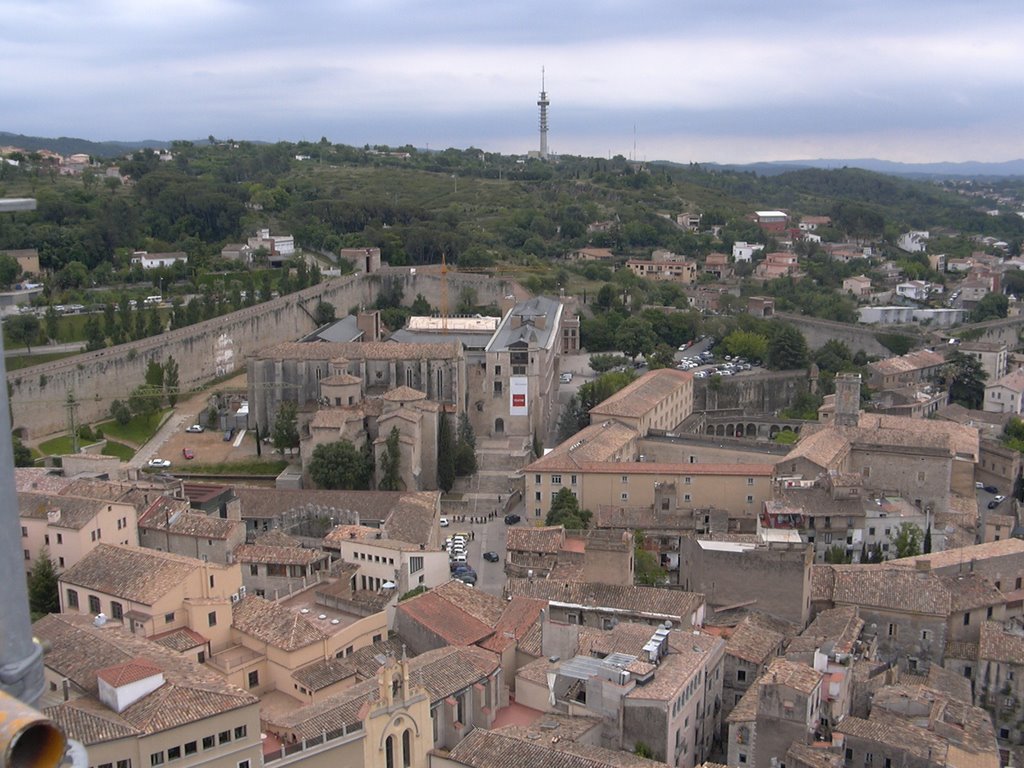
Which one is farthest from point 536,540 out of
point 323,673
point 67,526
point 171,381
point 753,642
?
point 171,381

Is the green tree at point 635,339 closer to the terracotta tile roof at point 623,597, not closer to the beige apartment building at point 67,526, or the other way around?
the terracotta tile roof at point 623,597

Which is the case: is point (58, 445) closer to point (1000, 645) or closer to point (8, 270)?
point (8, 270)

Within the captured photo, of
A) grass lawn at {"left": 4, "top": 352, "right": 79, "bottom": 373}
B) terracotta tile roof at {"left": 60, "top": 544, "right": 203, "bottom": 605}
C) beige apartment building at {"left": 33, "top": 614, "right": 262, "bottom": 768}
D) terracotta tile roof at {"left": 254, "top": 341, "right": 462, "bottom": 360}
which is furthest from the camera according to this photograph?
grass lawn at {"left": 4, "top": 352, "right": 79, "bottom": 373}

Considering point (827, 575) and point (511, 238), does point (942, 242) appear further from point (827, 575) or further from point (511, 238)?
point (827, 575)

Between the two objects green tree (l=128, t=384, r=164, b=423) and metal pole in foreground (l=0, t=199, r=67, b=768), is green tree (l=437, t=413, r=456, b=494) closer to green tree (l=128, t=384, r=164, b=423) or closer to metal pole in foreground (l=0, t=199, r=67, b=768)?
green tree (l=128, t=384, r=164, b=423)

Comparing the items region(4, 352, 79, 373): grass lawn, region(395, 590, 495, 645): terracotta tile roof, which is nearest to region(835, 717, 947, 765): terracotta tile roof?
region(395, 590, 495, 645): terracotta tile roof
